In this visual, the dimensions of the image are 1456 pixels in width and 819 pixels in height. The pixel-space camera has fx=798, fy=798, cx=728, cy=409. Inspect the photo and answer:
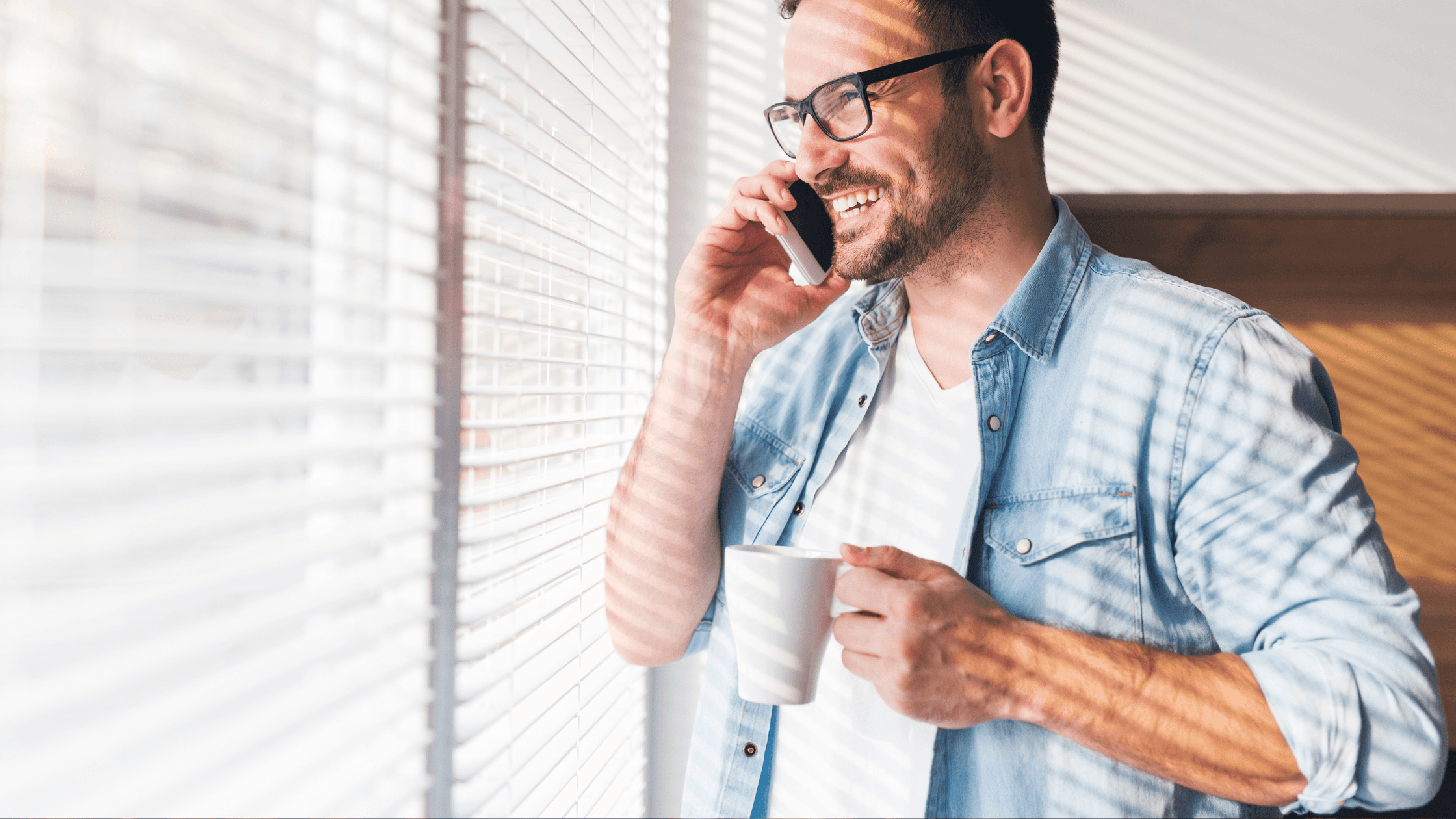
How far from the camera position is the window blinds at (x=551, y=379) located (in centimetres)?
87

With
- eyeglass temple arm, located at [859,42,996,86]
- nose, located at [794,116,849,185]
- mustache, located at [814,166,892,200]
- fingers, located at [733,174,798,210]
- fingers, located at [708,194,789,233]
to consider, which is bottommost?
fingers, located at [708,194,789,233]

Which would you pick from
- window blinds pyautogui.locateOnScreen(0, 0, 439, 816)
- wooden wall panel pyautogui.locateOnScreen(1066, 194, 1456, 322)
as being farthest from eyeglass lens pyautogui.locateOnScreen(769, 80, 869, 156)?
wooden wall panel pyautogui.locateOnScreen(1066, 194, 1456, 322)

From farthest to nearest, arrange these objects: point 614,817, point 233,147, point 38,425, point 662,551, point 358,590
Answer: point 614,817 → point 662,551 → point 358,590 → point 233,147 → point 38,425

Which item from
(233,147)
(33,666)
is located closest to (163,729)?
(33,666)

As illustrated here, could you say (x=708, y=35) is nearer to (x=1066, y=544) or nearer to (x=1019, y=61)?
(x=1019, y=61)

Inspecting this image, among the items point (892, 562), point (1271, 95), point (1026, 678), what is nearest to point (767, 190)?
point (892, 562)

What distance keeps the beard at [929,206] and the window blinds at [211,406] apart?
50 cm

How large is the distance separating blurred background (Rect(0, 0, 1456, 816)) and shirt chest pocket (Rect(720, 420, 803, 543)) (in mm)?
236

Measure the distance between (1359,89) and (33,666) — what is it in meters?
1.98

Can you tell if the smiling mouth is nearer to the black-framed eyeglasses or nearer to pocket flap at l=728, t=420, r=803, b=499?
the black-framed eyeglasses

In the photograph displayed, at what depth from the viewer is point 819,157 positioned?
0.99m

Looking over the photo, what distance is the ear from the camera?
40.1 inches

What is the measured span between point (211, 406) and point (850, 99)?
0.78 m

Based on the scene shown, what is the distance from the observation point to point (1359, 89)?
147 centimetres
